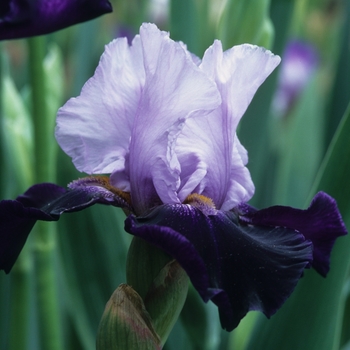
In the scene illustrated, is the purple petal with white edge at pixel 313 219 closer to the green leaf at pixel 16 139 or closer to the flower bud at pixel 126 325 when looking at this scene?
the flower bud at pixel 126 325

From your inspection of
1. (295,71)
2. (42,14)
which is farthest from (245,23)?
(295,71)

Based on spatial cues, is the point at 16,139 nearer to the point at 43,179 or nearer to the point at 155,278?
the point at 43,179

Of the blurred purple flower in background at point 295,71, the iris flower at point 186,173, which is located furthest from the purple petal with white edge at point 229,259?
the blurred purple flower in background at point 295,71

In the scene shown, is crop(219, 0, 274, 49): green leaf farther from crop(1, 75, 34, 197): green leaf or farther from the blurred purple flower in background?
the blurred purple flower in background

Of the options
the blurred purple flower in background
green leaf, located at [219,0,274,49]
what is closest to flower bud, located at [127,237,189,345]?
green leaf, located at [219,0,274,49]

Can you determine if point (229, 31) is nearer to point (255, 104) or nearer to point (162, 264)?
point (255, 104)

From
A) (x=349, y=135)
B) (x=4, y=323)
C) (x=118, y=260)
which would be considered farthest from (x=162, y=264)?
(x=4, y=323)
